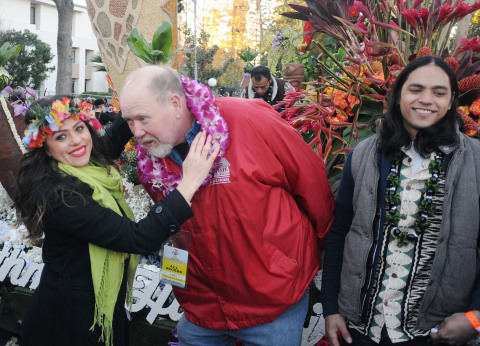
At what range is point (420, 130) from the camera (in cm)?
179

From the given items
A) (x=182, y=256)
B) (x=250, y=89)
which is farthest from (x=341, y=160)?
(x=250, y=89)

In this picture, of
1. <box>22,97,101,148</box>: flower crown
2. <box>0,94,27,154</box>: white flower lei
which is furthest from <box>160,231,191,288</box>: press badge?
<box>0,94,27,154</box>: white flower lei

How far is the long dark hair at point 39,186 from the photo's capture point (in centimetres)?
209

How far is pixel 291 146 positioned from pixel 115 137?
43.4 inches

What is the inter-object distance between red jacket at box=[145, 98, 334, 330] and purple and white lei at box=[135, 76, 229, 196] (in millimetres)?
39

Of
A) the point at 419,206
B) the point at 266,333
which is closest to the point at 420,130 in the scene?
the point at 419,206

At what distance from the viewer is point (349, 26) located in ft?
8.04

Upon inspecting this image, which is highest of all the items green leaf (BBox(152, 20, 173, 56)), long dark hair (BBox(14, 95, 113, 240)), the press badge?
green leaf (BBox(152, 20, 173, 56))

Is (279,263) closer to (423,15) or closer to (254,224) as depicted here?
(254,224)

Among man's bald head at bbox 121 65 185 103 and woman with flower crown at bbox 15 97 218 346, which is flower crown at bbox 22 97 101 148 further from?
man's bald head at bbox 121 65 185 103

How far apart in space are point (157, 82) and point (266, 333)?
1.13 metres

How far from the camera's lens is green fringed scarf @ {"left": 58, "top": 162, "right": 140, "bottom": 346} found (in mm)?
2191

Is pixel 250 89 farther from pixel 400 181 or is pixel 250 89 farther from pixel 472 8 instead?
pixel 400 181

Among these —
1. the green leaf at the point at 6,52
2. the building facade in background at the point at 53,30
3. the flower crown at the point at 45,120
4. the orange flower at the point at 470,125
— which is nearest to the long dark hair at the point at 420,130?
the orange flower at the point at 470,125
